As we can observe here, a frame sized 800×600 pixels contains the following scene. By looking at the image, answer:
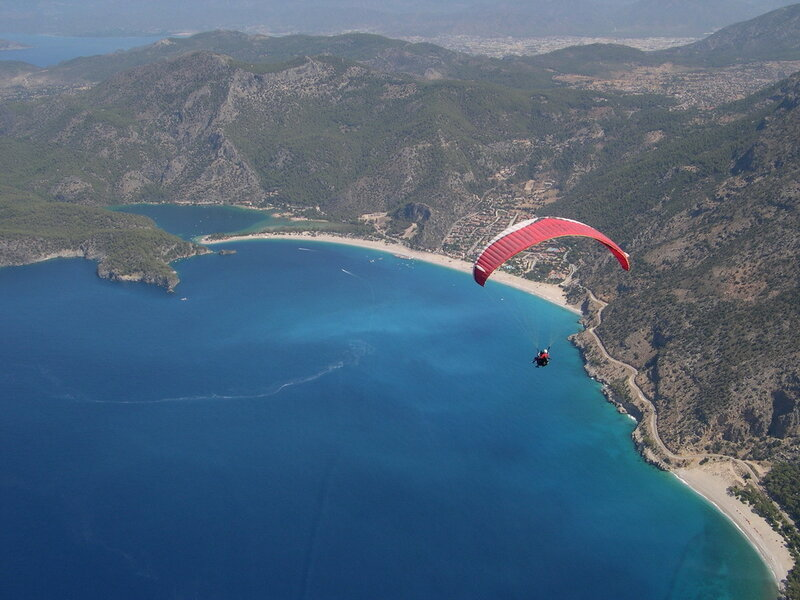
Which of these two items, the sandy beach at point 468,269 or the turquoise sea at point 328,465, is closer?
the turquoise sea at point 328,465

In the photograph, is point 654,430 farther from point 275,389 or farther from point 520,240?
point 275,389

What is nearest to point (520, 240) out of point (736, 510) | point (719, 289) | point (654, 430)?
point (736, 510)

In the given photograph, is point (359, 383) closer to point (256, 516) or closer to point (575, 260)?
point (256, 516)

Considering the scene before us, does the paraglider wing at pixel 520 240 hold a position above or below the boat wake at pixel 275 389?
above

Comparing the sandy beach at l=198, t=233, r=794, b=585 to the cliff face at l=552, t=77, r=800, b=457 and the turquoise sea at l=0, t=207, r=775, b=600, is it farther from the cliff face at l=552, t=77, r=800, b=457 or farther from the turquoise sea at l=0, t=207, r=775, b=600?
the cliff face at l=552, t=77, r=800, b=457

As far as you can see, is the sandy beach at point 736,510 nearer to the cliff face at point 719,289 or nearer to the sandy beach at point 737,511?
the sandy beach at point 737,511

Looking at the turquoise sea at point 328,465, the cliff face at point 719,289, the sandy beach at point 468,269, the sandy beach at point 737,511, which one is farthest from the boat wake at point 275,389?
the sandy beach at point 737,511

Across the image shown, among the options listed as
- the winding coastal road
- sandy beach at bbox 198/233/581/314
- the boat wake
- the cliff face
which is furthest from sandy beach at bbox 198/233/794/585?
the boat wake
